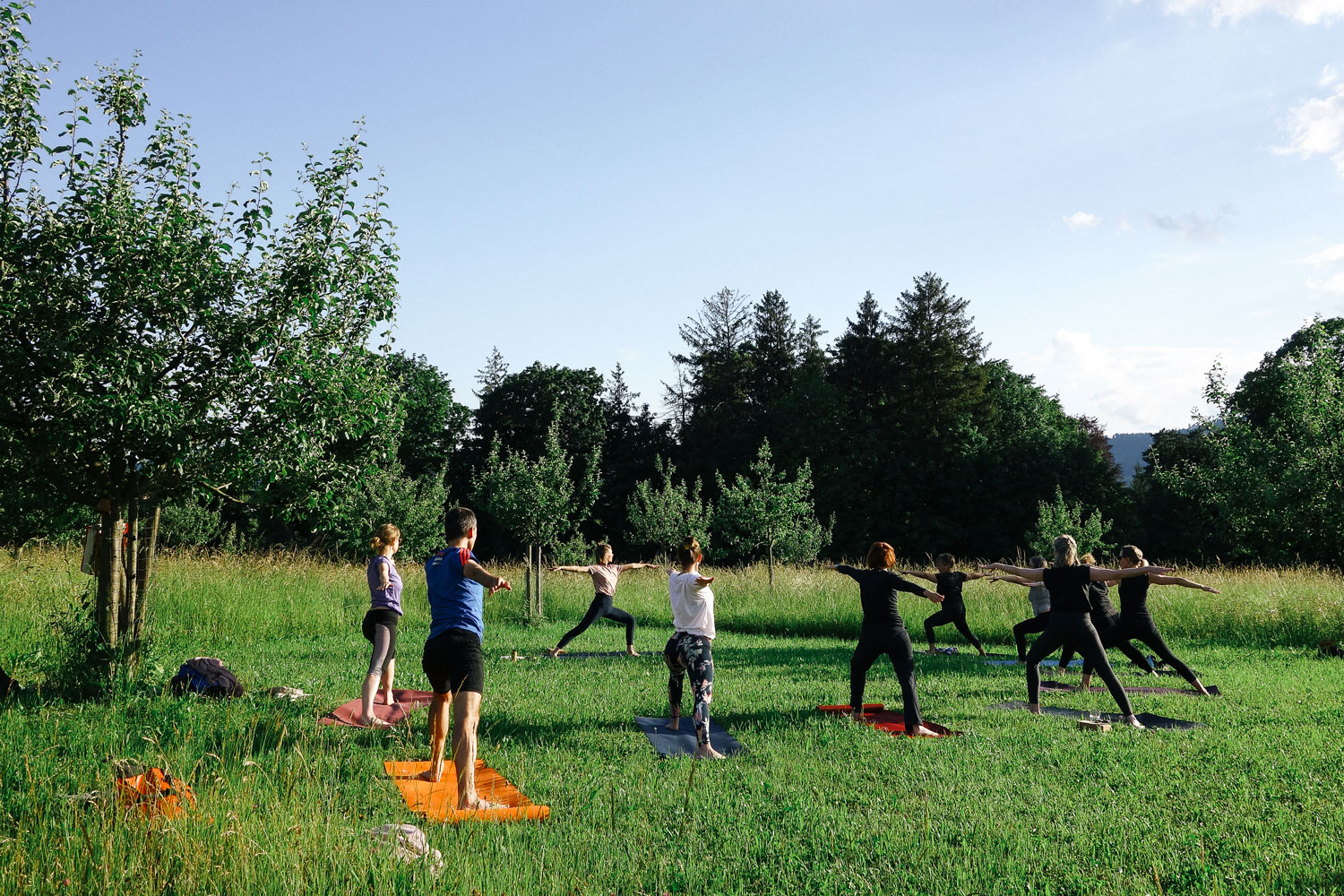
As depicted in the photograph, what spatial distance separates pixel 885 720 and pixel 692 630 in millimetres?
2631

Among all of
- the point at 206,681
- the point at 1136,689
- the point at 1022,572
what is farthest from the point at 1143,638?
the point at 206,681

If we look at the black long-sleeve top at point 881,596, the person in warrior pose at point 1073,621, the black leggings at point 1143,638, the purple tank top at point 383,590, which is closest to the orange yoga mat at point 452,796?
the purple tank top at point 383,590

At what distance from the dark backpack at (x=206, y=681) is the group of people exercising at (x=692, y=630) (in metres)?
1.58

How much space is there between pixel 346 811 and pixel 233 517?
159 ft

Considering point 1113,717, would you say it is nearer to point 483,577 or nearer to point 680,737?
point 680,737

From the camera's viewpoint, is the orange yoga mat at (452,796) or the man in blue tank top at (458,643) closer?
the orange yoga mat at (452,796)

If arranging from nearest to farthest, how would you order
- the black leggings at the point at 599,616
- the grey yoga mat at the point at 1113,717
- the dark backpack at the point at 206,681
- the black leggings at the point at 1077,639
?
1. the grey yoga mat at the point at 1113,717
2. the black leggings at the point at 1077,639
3. the dark backpack at the point at 206,681
4. the black leggings at the point at 599,616

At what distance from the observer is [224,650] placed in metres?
14.6

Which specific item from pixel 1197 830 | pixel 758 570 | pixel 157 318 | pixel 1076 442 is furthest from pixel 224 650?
pixel 1076 442

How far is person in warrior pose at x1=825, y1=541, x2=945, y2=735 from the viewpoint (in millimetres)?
8305

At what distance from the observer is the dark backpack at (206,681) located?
9094 mm

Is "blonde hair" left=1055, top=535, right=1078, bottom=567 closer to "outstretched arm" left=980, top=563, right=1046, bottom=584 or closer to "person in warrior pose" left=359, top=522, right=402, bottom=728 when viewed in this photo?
"outstretched arm" left=980, top=563, right=1046, bottom=584

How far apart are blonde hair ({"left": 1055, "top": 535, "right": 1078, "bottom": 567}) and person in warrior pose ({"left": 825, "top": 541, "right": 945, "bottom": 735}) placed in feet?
5.61

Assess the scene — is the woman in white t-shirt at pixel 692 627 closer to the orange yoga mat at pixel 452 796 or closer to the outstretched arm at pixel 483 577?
the orange yoga mat at pixel 452 796
